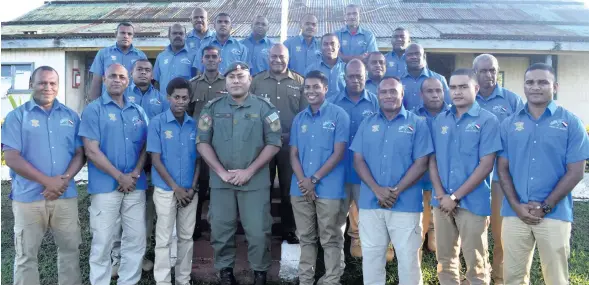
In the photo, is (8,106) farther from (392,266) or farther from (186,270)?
(392,266)

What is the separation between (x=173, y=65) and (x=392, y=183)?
299 cm

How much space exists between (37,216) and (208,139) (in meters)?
1.46

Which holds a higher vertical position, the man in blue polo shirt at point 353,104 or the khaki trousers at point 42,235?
the man in blue polo shirt at point 353,104

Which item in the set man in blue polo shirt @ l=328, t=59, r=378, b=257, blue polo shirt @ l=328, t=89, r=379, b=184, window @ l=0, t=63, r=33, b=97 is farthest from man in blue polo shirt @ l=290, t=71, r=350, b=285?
window @ l=0, t=63, r=33, b=97

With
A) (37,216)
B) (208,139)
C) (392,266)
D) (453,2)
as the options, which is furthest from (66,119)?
(453,2)

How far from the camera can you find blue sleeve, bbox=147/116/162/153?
4098 millimetres

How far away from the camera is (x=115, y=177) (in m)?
3.92

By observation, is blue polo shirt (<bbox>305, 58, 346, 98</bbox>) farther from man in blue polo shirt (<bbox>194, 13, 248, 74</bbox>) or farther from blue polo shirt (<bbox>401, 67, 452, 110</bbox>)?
man in blue polo shirt (<bbox>194, 13, 248, 74</bbox>)

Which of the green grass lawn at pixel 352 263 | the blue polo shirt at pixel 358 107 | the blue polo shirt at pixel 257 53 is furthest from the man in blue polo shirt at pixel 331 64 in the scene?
the green grass lawn at pixel 352 263

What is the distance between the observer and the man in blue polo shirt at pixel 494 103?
414cm

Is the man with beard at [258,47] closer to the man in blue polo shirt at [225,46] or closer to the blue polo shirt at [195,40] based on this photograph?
the man in blue polo shirt at [225,46]

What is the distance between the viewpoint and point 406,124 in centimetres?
380

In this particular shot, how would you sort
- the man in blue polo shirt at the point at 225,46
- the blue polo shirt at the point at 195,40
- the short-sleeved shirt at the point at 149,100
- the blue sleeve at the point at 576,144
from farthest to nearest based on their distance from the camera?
the blue polo shirt at the point at 195,40
the man in blue polo shirt at the point at 225,46
the short-sleeved shirt at the point at 149,100
the blue sleeve at the point at 576,144

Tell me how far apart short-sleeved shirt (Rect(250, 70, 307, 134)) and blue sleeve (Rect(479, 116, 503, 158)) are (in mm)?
1872
